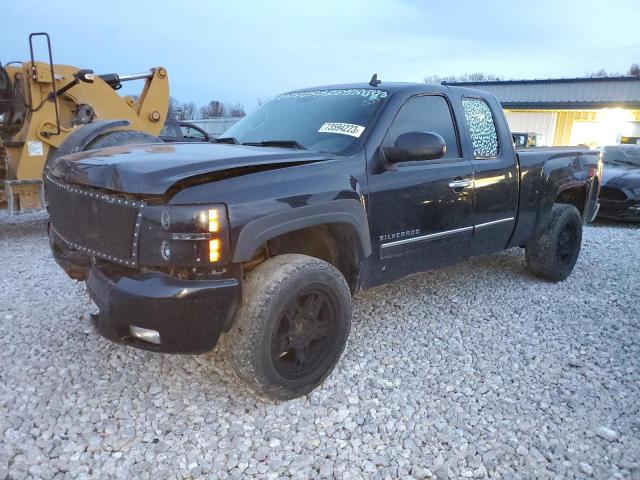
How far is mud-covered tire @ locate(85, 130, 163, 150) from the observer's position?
4.07 meters

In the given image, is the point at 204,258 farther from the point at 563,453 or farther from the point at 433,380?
the point at 563,453

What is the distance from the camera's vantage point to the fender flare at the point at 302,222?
8.70 ft

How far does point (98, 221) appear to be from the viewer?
9.31 ft

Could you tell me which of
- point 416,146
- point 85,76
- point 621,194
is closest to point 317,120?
point 416,146

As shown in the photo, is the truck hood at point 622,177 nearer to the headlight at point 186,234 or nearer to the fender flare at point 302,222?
the fender flare at point 302,222

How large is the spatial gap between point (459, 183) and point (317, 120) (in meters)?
1.19

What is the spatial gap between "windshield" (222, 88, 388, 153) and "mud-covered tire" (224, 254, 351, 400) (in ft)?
3.20

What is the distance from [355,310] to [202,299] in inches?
85.7

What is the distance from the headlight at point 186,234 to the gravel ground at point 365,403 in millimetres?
937

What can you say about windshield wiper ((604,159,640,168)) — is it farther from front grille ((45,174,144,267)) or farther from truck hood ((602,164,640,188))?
front grille ((45,174,144,267))

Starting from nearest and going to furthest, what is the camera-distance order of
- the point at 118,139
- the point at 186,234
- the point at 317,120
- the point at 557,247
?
the point at 186,234 → the point at 317,120 → the point at 118,139 → the point at 557,247

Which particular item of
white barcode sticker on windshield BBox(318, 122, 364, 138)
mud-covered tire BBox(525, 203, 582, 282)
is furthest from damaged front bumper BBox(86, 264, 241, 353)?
mud-covered tire BBox(525, 203, 582, 282)

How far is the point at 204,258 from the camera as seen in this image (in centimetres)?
255

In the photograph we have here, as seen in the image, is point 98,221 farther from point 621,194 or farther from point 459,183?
point 621,194
